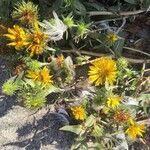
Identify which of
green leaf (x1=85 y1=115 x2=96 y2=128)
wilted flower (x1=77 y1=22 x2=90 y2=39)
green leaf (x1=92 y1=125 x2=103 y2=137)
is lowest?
green leaf (x1=92 y1=125 x2=103 y2=137)

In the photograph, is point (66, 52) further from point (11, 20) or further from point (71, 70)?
point (11, 20)

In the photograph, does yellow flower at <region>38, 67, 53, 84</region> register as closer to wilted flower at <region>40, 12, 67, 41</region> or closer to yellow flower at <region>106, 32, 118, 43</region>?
wilted flower at <region>40, 12, 67, 41</region>

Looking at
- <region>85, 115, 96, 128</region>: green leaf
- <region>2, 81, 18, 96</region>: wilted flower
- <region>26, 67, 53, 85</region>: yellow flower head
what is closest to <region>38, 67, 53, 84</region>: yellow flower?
<region>26, 67, 53, 85</region>: yellow flower head

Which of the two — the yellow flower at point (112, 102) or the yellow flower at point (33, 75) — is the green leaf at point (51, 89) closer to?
the yellow flower at point (33, 75)

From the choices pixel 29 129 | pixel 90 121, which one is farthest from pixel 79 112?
pixel 29 129

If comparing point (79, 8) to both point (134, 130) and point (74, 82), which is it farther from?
point (134, 130)

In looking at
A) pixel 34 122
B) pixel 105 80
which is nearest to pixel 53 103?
pixel 34 122

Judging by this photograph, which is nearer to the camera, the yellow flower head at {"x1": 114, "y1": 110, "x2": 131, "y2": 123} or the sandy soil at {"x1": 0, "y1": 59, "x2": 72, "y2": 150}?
the yellow flower head at {"x1": 114, "y1": 110, "x2": 131, "y2": 123}

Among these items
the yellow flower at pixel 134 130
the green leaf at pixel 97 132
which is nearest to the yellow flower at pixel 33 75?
the green leaf at pixel 97 132
